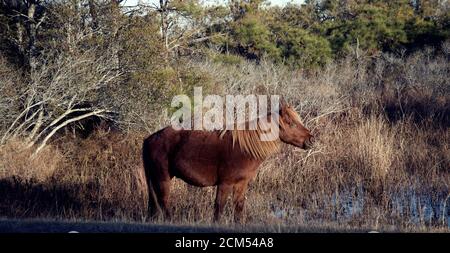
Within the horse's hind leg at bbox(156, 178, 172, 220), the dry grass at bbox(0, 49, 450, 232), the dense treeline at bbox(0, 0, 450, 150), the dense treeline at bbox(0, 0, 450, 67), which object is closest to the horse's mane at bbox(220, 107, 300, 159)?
the dry grass at bbox(0, 49, 450, 232)

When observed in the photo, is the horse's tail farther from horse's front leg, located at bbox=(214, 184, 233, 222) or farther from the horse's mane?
the horse's mane

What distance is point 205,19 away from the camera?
2142 cm

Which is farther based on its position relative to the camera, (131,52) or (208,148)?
(131,52)

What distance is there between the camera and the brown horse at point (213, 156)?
8914mm

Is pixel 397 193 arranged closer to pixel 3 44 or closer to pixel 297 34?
pixel 3 44

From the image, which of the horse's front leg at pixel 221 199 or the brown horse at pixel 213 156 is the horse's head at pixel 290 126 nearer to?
the brown horse at pixel 213 156

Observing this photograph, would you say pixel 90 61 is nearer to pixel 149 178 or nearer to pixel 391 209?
pixel 149 178

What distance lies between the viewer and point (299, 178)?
1415 cm

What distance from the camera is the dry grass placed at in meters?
11.1

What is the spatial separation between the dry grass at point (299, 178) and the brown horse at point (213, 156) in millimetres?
422

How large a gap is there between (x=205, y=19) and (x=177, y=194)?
35.2 feet

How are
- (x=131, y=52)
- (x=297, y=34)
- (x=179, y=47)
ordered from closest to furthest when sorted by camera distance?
1. (x=131, y=52)
2. (x=179, y=47)
3. (x=297, y=34)
